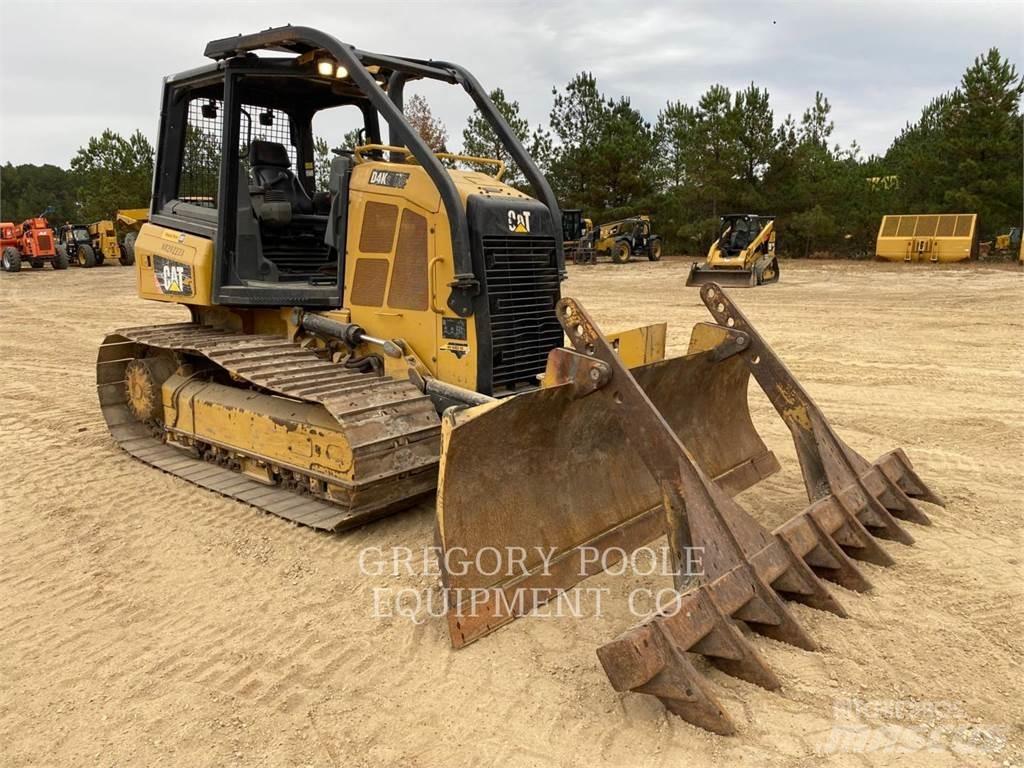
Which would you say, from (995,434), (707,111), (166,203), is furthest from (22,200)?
(995,434)

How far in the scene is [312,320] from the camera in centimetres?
515

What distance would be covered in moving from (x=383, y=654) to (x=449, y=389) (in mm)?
1680

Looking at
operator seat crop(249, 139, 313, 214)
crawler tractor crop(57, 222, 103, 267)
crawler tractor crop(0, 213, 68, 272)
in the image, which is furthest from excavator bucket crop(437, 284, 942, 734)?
crawler tractor crop(57, 222, 103, 267)

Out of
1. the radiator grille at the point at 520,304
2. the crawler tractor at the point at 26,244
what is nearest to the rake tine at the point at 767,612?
the radiator grille at the point at 520,304

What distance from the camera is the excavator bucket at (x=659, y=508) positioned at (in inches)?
112

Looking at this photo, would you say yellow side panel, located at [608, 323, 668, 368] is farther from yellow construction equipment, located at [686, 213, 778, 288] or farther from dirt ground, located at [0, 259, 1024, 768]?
yellow construction equipment, located at [686, 213, 778, 288]

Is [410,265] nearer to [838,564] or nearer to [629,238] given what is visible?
[838,564]

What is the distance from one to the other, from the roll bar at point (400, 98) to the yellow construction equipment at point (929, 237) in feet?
74.8

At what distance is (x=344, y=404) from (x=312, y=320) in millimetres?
1157

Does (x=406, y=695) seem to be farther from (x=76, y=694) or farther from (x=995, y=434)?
(x=995, y=434)

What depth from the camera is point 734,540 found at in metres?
3.06

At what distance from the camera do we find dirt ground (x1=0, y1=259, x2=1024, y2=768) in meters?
2.66

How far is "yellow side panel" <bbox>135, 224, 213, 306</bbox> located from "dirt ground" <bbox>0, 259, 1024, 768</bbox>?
1.32m

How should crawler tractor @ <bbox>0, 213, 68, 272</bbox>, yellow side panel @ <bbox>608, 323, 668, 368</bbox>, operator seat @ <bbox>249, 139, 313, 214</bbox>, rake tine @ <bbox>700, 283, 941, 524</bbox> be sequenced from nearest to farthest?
rake tine @ <bbox>700, 283, 941, 524</bbox>, yellow side panel @ <bbox>608, 323, 668, 368</bbox>, operator seat @ <bbox>249, 139, 313, 214</bbox>, crawler tractor @ <bbox>0, 213, 68, 272</bbox>
